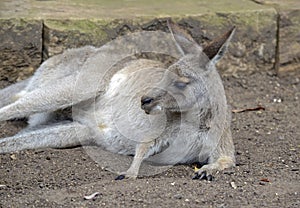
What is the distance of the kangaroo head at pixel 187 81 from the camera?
4.91m

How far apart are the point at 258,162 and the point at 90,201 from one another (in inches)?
55.9

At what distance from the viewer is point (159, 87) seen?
504 cm

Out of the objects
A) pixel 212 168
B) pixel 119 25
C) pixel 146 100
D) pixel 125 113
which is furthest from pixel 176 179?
pixel 119 25

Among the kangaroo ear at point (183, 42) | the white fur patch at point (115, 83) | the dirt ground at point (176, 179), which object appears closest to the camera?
the dirt ground at point (176, 179)

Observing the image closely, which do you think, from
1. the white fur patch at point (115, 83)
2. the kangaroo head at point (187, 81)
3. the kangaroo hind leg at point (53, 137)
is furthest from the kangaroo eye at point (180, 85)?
the kangaroo hind leg at point (53, 137)

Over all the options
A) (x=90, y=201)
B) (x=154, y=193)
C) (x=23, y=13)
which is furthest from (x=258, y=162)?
(x=23, y=13)

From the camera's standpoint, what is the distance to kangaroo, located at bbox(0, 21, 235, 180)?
16.6 ft

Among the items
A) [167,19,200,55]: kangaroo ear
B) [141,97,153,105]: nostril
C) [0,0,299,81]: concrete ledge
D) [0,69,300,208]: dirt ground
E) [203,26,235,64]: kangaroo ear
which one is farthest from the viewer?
[0,0,299,81]: concrete ledge

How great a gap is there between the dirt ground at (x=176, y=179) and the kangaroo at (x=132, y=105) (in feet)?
0.52

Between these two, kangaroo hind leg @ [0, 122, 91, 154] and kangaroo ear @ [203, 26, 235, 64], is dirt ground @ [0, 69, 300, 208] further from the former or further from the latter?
kangaroo ear @ [203, 26, 235, 64]

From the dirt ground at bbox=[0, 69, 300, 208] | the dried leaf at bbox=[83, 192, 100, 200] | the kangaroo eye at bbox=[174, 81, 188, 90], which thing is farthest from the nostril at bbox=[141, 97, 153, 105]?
the dried leaf at bbox=[83, 192, 100, 200]

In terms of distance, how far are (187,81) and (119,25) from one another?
164 centimetres

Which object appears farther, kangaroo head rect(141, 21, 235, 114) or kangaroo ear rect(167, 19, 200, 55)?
kangaroo ear rect(167, 19, 200, 55)

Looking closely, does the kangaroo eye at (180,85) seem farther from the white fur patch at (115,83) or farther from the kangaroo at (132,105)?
the white fur patch at (115,83)
